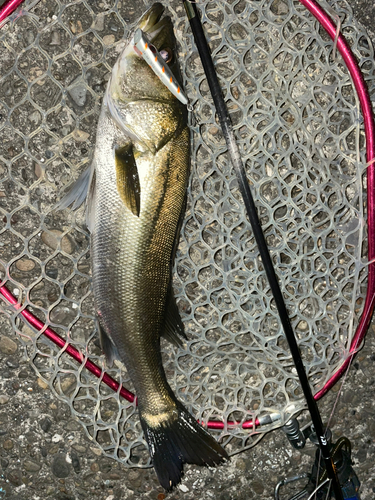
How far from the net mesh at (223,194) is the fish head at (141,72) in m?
0.24

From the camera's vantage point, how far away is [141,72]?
64.1 inches

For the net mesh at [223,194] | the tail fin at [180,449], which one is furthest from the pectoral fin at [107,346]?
the tail fin at [180,449]

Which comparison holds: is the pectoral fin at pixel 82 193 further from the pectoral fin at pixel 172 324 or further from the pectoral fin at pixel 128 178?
the pectoral fin at pixel 172 324

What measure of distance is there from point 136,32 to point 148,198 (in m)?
0.61

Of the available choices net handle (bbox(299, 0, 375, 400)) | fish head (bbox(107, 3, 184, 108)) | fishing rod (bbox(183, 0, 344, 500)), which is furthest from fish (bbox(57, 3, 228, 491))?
net handle (bbox(299, 0, 375, 400))

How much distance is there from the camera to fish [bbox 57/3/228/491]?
1.64 metres

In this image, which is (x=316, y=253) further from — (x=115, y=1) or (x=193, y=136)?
(x=115, y=1)

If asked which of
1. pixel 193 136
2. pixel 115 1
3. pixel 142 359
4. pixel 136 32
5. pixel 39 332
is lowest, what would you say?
pixel 142 359

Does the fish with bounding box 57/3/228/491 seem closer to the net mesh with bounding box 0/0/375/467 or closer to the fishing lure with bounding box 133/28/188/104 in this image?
the fishing lure with bounding box 133/28/188/104

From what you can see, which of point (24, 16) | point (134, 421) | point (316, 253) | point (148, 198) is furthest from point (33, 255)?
point (316, 253)

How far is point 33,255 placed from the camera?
2104 mm

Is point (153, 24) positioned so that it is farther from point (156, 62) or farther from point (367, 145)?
point (367, 145)

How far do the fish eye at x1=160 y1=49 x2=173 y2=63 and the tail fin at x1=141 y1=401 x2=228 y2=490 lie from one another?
145 cm

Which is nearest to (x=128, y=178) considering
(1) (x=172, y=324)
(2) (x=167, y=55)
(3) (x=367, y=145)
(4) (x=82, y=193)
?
(4) (x=82, y=193)
